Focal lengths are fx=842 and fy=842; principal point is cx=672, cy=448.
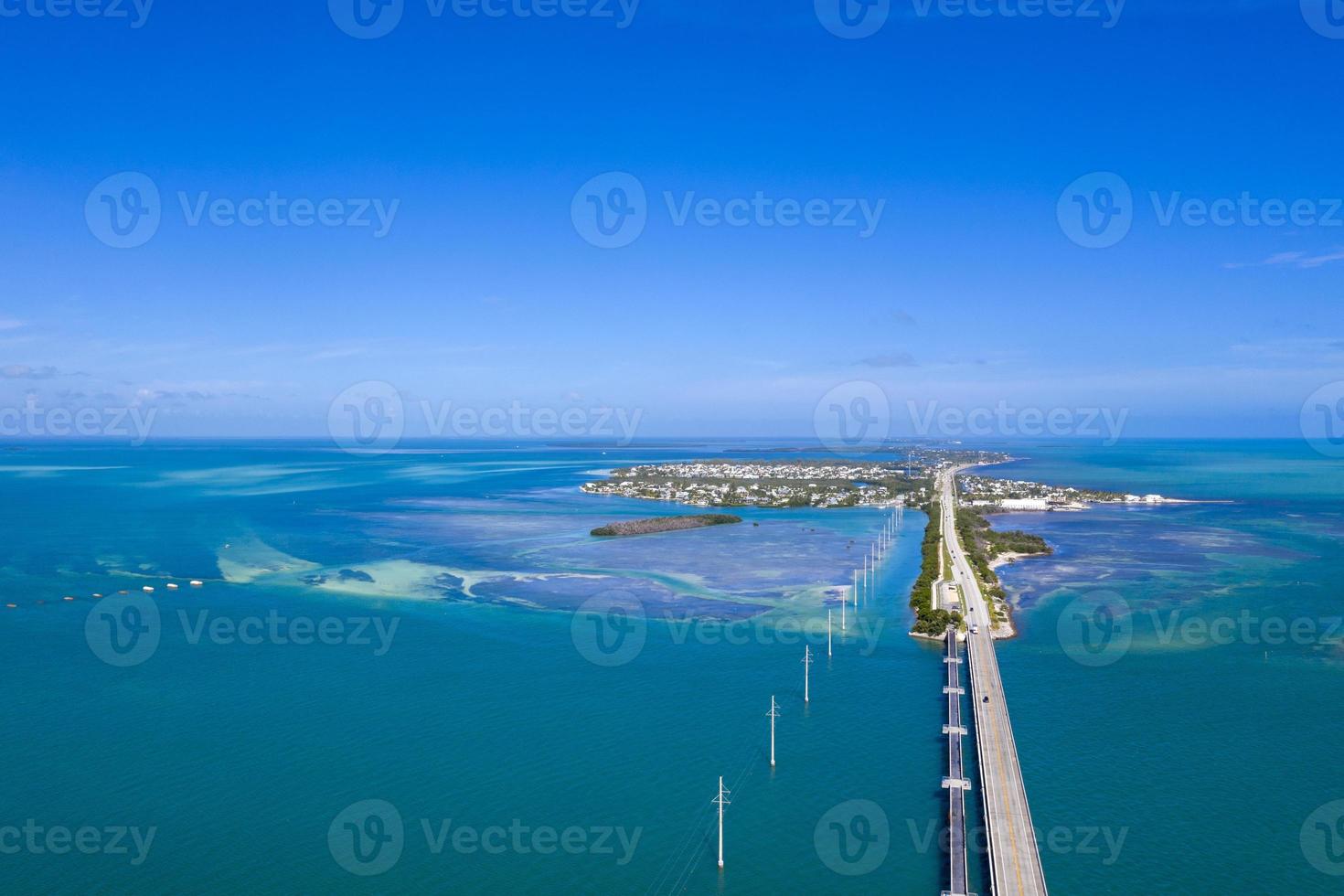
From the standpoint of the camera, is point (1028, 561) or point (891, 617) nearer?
point (891, 617)

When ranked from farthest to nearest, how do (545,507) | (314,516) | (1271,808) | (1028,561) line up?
(545,507) < (314,516) < (1028,561) < (1271,808)

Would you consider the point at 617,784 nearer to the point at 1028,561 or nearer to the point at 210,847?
the point at 210,847

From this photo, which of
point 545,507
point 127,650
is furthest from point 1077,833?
point 545,507
